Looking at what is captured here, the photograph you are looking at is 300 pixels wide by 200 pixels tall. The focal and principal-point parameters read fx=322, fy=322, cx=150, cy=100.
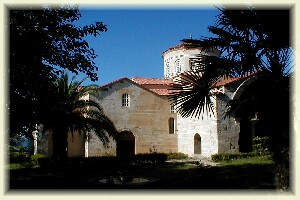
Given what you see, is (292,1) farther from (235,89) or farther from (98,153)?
(98,153)

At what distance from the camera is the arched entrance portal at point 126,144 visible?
97.7 ft

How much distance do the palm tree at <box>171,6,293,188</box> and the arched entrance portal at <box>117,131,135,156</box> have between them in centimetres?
2119

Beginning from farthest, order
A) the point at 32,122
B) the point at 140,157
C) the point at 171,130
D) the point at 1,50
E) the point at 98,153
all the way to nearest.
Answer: the point at 171,130, the point at 98,153, the point at 140,157, the point at 32,122, the point at 1,50

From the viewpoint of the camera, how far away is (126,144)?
30.0 m

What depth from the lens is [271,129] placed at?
300 inches

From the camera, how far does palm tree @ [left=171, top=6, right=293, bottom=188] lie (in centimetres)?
754

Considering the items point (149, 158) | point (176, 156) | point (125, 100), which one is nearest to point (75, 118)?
point (149, 158)


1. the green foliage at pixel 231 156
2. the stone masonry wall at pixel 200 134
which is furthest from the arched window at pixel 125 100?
the green foliage at pixel 231 156

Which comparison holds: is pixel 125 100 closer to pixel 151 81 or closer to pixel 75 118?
pixel 151 81

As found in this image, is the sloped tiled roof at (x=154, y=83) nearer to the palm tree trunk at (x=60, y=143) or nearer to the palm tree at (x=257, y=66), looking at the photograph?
the palm tree trunk at (x=60, y=143)

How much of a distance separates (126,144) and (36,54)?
66.3 feet

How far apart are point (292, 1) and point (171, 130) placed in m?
24.1

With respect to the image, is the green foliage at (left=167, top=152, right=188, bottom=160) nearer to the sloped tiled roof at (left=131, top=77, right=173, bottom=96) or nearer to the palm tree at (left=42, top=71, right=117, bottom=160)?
the sloped tiled roof at (left=131, top=77, right=173, bottom=96)
